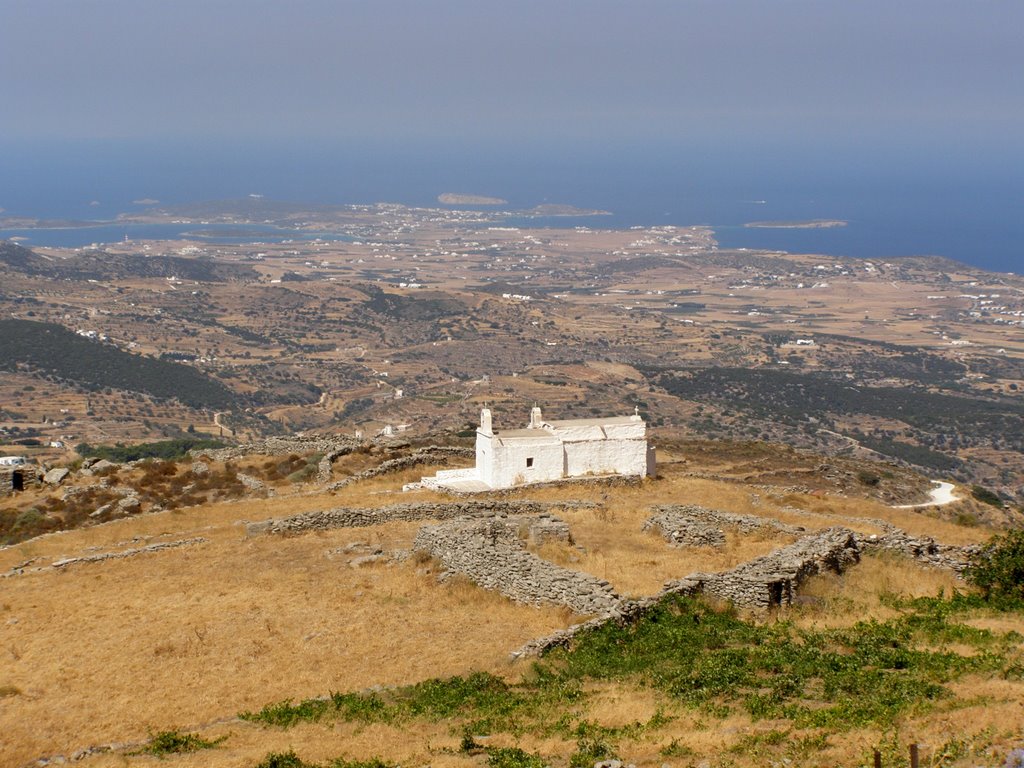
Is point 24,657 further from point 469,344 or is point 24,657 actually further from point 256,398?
point 469,344

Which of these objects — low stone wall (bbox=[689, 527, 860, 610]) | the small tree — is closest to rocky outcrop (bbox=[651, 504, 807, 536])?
low stone wall (bbox=[689, 527, 860, 610])

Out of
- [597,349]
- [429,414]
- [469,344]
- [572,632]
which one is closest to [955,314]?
[597,349]

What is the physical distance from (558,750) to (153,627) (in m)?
9.32

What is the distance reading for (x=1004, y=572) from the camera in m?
19.5

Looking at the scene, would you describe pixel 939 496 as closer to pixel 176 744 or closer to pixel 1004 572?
pixel 1004 572

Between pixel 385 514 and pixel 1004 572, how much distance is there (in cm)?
1412

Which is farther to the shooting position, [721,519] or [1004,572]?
[721,519]

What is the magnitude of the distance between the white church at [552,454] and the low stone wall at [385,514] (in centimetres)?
424

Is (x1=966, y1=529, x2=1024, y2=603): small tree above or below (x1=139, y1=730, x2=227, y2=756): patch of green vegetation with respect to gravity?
above

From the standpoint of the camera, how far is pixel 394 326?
157875mm

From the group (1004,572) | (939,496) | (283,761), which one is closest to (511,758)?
(283,761)

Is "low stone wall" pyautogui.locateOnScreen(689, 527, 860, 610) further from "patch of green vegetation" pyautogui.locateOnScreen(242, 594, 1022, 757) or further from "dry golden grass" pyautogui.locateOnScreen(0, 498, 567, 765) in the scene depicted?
"dry golden grass" pyautogui.locateOnScreen(0, 498, 567, 765)

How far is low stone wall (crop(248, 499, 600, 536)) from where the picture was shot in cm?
2605

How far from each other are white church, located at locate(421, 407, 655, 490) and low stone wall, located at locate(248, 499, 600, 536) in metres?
4.24
